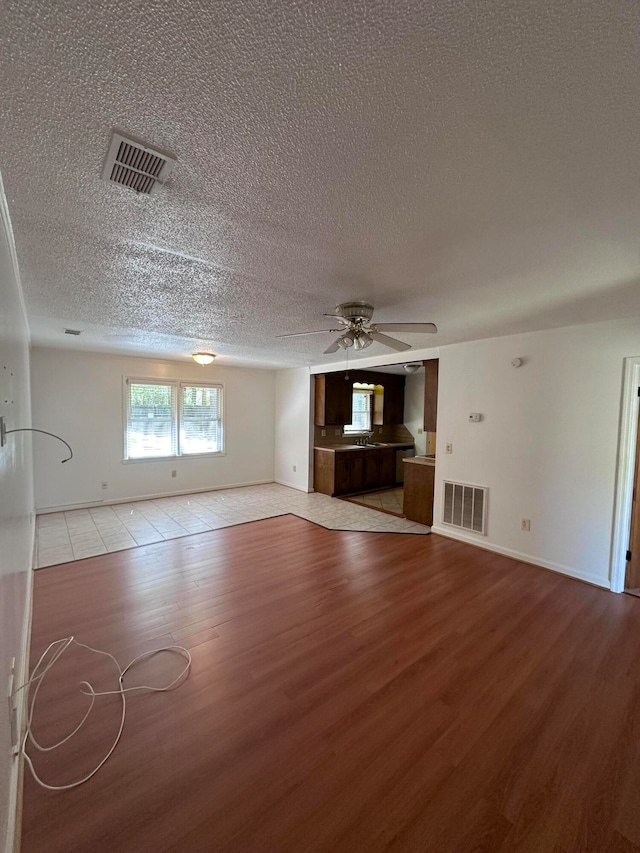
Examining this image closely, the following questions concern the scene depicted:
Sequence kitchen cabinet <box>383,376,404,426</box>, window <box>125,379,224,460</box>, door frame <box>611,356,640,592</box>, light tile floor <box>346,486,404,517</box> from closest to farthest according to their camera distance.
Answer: door frame <box>611,356,640,592</box>, light tile floor <box>346,486,404,517</box>, window <box>125,379,224,460</box>, kitchen cabinet <box>383,376,404,426</box>

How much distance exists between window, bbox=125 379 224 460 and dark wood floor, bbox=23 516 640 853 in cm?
306

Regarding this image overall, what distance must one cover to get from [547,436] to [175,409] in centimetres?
571

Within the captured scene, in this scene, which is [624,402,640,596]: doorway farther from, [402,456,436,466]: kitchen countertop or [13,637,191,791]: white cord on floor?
[13,637,191,791]: white cord on floor

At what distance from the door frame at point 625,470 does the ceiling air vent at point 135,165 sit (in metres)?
3.76

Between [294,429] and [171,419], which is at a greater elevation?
[171,419]

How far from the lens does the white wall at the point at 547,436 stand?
313 cm

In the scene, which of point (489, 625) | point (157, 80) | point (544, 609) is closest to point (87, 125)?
point (157, 80)

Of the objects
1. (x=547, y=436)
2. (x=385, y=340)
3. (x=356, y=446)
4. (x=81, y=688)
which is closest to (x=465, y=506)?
(x=547, y=436)

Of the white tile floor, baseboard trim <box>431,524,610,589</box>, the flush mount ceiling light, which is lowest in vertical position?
the white tile floor

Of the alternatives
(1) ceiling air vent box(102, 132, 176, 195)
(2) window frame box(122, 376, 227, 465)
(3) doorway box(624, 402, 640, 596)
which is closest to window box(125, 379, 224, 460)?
(2) window frame box(122, 376, 227, 465)

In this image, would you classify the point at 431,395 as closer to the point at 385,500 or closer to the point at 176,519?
the point at 385,500

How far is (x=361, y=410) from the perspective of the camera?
749 cm

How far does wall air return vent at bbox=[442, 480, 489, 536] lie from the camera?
4023 mm

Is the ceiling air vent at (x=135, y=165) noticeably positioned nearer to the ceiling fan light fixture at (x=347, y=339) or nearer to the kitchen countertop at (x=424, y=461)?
the ceiling fan light fixture at (x=347, y=339)
